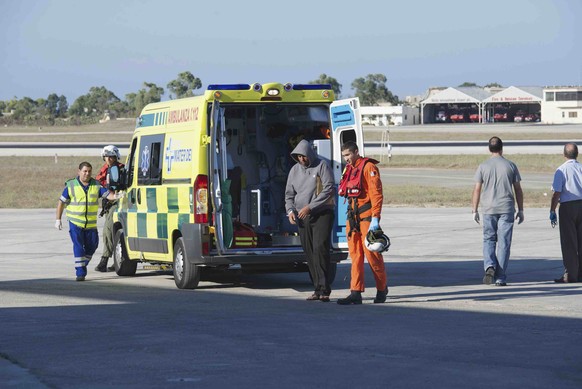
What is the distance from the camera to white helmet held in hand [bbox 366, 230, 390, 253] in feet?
42.4

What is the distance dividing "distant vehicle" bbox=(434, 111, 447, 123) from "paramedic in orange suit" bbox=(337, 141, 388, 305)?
152 meters

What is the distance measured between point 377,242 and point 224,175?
7.96 feet

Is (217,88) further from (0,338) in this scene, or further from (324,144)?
(0,338)

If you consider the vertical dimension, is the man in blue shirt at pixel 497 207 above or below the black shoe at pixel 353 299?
above

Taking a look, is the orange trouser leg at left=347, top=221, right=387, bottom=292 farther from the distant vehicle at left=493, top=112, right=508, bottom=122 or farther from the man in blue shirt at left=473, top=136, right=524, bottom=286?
the distant vehicle at left=493, top=112, right=508, bottom=122

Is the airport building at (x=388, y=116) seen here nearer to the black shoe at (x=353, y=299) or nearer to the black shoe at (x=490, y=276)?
the black shoe at (x=490, y=276)

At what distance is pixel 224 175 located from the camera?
47.6 feet

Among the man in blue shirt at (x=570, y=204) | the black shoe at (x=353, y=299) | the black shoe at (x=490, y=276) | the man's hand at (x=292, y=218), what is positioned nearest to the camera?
the black shoe at (x=353, y=299)

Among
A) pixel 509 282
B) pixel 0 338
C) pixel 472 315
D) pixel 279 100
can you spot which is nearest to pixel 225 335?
pixel 0 338

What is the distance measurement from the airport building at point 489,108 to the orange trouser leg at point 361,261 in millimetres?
136768

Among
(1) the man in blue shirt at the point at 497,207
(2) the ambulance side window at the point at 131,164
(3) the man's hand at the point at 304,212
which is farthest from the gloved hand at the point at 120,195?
(1) the man in blue shirt at the point at 497,207

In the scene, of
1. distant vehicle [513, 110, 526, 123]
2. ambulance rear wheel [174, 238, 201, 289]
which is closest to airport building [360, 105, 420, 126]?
distant vehicle [513, 110, 526, 123]

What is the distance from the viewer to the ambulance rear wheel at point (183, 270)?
1489cm

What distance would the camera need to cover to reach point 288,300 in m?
14.0
